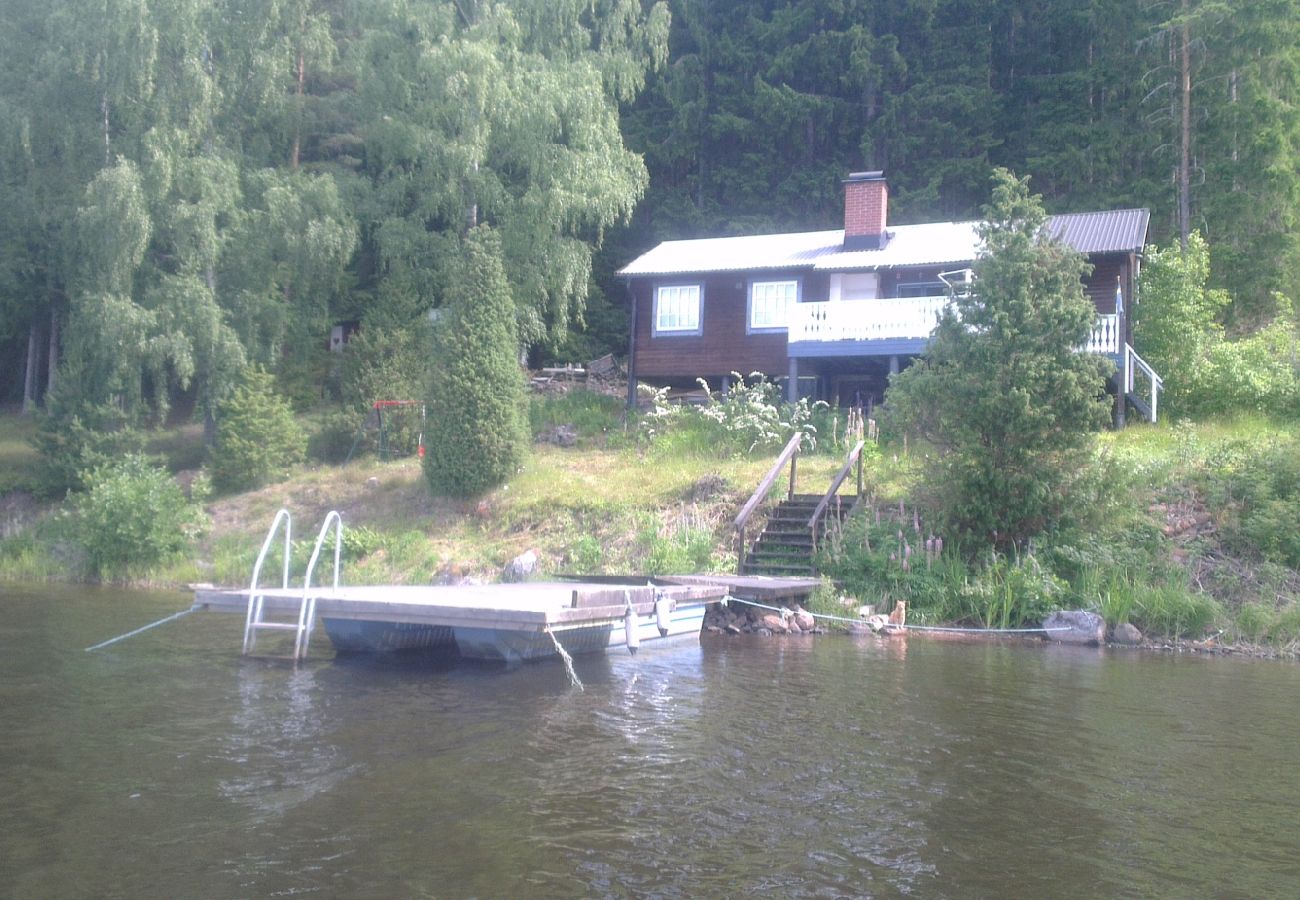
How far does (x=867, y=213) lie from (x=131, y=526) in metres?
19.7

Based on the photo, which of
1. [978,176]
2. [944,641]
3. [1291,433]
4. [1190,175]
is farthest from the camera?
[978,176]

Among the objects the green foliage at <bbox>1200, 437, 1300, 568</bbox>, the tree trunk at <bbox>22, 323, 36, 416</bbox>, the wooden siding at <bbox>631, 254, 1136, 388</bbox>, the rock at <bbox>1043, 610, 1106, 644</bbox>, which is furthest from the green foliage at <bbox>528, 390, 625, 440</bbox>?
the tree trunk at <bbox>22, 323, 36, 416</bbox>

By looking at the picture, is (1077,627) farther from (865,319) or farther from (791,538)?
(865,319)

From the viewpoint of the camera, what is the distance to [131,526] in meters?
24.3

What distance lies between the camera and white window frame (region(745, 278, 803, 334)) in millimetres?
30094

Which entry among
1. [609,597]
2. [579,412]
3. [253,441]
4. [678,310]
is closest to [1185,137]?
[678,310]

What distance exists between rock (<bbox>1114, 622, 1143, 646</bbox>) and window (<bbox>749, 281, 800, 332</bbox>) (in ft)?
49.0

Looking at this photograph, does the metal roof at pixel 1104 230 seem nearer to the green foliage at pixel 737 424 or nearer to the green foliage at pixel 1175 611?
the green foliage at pixel 737 424

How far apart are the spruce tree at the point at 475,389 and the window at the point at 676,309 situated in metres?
7.71

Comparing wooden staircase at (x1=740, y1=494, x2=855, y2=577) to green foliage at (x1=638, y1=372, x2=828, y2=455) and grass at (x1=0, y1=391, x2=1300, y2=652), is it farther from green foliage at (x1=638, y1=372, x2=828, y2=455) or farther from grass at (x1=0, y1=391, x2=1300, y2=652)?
green foliage at (x1=638, y1=372, x2=828, y2=455)

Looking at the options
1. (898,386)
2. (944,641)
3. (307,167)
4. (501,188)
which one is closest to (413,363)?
(501,188)

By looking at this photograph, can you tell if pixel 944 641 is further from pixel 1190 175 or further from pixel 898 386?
pixel 1190 175

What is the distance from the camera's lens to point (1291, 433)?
2139 centimetres

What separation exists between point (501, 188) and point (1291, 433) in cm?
2056
